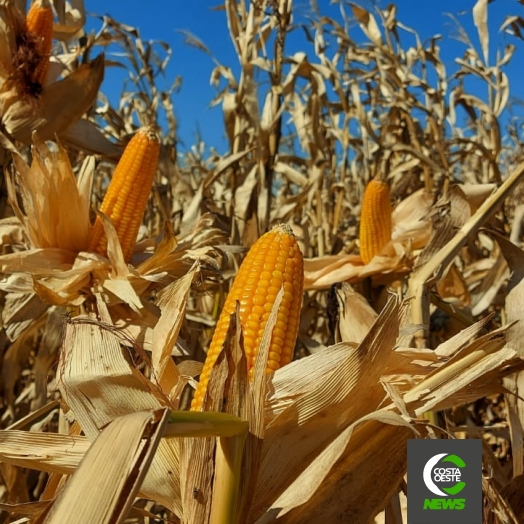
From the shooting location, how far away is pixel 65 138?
11.4 feet

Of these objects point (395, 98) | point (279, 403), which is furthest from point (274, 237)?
point (395, 98)

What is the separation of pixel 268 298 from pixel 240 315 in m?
0.09

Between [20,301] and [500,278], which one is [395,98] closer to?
[500,278]

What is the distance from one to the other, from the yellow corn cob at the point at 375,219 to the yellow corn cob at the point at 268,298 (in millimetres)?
1813

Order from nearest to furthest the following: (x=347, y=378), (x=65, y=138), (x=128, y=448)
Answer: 1. (x=128, y=448)
2. (x=347, y=378)
3. (x=65, y=138)

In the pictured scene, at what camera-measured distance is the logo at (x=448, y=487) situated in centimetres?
140

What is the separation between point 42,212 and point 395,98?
4072mm

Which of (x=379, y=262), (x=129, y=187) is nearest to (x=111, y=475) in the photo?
(x=129, y=187)

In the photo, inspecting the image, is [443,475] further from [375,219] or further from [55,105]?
[55,105]

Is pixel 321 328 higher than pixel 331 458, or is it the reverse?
pixel 321 328

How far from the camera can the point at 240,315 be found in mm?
1526

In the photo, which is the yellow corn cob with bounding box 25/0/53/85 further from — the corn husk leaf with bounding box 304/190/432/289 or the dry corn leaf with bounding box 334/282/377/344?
the dry corn leaf with bounding box 334/282/377/344

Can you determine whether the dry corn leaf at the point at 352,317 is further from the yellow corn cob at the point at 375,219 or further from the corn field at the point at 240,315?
the yellow corn cob at the point at 375,219

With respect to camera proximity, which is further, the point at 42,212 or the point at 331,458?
the point at 42,212
